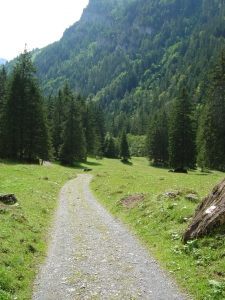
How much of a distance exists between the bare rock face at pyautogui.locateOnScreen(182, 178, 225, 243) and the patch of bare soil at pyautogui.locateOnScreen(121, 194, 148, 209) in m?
8.88

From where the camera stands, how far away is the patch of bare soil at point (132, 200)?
21642mm

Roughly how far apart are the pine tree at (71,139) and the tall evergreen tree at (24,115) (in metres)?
13.0

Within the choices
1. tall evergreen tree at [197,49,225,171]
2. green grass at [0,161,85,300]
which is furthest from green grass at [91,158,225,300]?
tall evergreen tree at [197,49,225,171]

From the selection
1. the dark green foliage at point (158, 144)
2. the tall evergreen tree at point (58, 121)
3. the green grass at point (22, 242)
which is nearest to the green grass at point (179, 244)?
the green grass at point (22, 242)

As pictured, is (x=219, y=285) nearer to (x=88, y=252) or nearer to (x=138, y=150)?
(x=88, y=252)

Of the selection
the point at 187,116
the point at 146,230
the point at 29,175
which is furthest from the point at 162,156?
the point at 146,230

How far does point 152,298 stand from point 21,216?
34.3ft

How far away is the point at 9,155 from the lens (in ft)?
177

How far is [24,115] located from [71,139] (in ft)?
60.2

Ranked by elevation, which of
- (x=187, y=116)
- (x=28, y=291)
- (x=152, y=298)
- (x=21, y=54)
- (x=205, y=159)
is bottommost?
(x=28, y=291)

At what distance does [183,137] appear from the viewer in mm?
57219

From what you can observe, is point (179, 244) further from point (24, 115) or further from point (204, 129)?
point (24, 115)

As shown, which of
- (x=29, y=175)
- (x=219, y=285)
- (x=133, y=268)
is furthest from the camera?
(x=29, y=175)

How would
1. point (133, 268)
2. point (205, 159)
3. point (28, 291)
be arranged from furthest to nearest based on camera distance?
point (205, 159) → point (133, 268) → point (28, 291)
